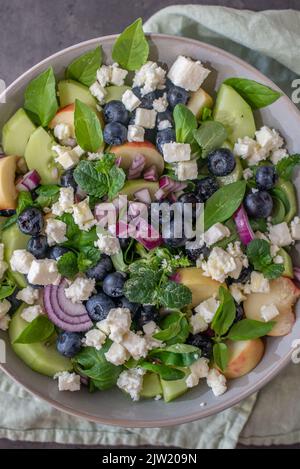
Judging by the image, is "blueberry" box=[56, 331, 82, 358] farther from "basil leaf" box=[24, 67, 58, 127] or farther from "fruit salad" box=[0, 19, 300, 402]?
"basil leaf" box=[24, 67, 58, 127]

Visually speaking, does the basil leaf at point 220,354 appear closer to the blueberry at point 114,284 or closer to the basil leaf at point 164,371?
the basil leaf at point 164,371

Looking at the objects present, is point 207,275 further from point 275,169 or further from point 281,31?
point 281,31

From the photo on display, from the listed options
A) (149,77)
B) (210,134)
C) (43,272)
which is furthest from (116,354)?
(149,77)

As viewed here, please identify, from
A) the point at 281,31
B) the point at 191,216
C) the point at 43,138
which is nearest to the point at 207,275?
the point at 191,216

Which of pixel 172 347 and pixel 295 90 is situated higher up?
pixel 295 90

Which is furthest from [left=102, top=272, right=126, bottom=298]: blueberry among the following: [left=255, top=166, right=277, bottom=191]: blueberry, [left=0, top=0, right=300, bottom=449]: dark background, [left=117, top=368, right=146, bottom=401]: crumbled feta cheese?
[left=0, top=0, right=300, bottom=449]: dark background

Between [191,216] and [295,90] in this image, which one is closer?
[191,216]
